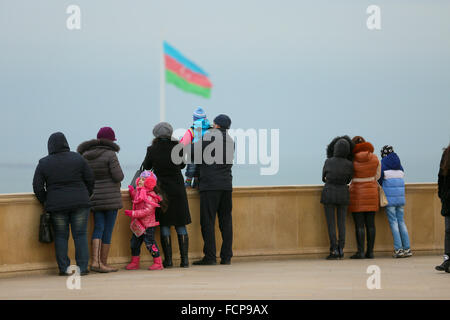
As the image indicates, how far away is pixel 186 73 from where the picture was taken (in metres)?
24.6

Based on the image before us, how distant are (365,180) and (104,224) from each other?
362 centimetres

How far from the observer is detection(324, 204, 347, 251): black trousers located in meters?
11.4

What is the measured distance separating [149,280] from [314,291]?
194 cm

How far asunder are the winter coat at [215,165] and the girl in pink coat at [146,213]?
70 cm

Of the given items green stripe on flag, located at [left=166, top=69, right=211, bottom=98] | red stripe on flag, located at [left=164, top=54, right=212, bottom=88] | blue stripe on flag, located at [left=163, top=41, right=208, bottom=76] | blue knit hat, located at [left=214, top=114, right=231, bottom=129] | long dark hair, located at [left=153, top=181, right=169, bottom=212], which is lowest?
long dark hair, located at [left=153, top=181, right=169, bottom=212]

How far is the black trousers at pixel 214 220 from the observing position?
1075 cm

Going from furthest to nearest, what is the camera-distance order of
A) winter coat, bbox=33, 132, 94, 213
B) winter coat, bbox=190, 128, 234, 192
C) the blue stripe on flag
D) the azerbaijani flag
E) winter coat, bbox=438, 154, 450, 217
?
the blue stripe on flag
the azerbaijani flag
winter coat, bbox=190, 128, 234, 192
winter coat, bbox=33, 132, 94, 213
winter coat, bbox=438, 154, 450, 217

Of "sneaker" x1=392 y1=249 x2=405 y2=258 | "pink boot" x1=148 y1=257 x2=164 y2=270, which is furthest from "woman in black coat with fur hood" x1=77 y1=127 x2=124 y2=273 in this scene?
"sneaker" x1=392 y1=249 x2=405 y2=258

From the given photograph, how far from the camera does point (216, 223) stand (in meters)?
11.2

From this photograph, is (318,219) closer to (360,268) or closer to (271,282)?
(360,268)

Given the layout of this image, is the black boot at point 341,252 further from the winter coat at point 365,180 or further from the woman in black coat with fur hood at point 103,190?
the woman in black coat with fur hood at point 103,190

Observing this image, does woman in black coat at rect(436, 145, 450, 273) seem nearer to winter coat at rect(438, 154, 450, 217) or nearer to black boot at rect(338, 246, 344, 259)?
winter coat at rect(438, 154, 450, 217)

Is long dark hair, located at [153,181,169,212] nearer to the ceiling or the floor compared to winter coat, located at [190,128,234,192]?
nearer to the floor

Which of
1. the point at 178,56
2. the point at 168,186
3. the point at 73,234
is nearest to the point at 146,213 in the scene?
the point at 168,186
